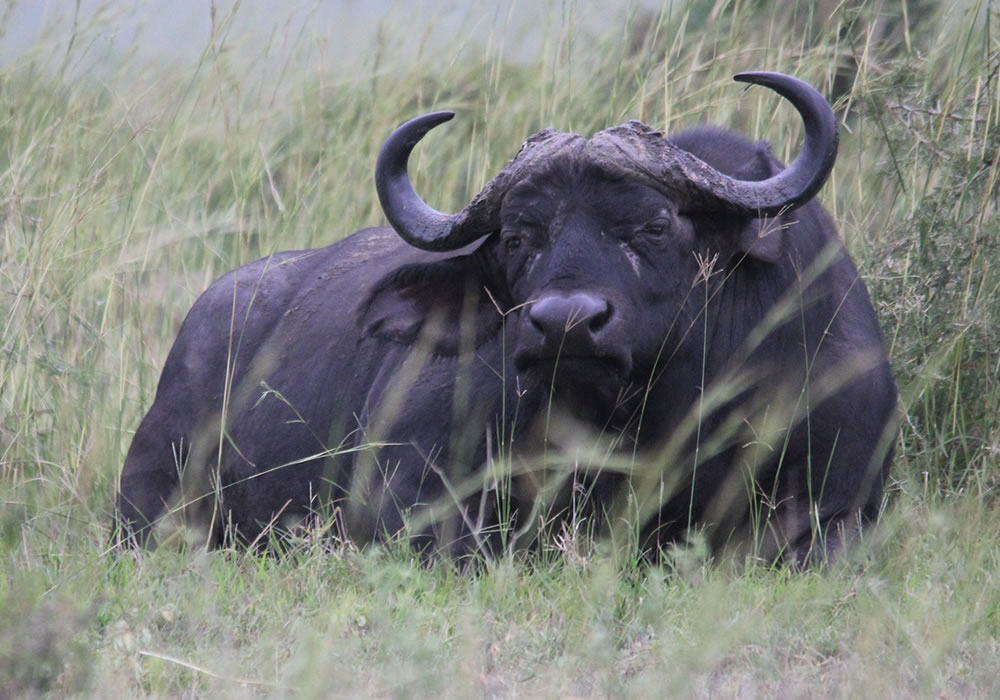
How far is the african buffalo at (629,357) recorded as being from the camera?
14.6 ft

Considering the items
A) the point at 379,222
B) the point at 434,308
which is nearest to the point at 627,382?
the point at 434,308

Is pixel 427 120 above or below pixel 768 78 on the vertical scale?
below

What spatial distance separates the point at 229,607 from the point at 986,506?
2555 mm

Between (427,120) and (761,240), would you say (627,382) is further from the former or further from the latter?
(427,120)

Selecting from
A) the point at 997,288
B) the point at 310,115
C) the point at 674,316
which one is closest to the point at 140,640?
the point at 674,316

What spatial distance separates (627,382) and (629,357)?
0.38 m

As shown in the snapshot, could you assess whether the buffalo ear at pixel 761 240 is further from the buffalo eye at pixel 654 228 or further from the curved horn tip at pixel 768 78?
the curved horn tip at pixel 768 78

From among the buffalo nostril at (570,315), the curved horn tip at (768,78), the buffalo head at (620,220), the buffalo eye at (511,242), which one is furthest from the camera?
the buffalo eye at (511,242)

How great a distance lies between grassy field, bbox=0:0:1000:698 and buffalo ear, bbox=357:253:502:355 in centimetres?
86

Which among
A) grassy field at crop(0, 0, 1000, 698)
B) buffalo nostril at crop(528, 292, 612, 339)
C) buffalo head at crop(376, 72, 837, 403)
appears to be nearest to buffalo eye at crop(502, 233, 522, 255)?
buffalo head at crop(376, 72, 837, 403)

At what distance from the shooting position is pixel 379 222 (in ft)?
23.9

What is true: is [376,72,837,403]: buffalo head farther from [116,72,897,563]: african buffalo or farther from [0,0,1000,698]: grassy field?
[0,0,1000,698]: grassy field

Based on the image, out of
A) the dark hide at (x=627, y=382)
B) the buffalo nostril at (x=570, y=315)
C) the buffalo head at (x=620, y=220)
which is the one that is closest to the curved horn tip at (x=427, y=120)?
the buffalo head at (x=620, y=220)

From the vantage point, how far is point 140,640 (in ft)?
11.3
